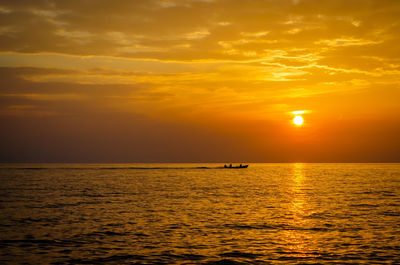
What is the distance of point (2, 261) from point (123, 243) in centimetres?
902

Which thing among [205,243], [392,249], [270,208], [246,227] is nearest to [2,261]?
[205,243]

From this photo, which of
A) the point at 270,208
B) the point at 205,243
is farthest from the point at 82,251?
the point at 270,208

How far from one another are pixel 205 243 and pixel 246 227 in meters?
8.05

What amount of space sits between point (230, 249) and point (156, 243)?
632 centimetres

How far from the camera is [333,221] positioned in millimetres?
41656

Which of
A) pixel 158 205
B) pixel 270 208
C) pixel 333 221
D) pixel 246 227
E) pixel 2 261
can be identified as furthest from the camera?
pixel 158 205

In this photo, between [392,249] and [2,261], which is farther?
[392,249]

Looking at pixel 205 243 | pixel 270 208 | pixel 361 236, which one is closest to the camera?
pixel 205 243

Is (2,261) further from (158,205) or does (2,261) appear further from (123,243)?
(158,205)

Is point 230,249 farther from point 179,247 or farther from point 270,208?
point 270,208

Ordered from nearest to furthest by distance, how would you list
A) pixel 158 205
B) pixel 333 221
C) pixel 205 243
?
pixel 205 243, pixel 333 221, pixel 158 205

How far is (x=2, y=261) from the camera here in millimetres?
25453

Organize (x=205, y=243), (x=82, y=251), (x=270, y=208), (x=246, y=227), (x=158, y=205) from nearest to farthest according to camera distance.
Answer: (x=82, y=251)
(x=205, y=243)
(x=246, y=227)
(x=270, y=208)
(x=158, y=205)

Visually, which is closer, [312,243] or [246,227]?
[312,243]
